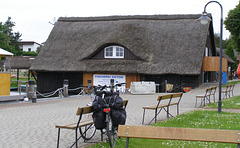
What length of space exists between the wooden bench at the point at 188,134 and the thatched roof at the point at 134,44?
24.2 meters

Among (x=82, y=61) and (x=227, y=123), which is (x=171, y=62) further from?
(x=227, y=123)

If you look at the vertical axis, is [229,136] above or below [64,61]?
below

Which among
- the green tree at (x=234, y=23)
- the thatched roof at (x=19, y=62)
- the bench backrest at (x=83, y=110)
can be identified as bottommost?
the bench backrest at (x=83, y=110)

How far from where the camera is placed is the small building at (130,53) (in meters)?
30.5

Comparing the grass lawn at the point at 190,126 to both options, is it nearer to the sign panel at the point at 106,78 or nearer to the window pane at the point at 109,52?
the sign panel at the point at 106,78

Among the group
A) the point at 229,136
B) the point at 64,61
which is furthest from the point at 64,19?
the point at 229,136

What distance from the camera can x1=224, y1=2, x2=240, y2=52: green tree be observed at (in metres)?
38.6

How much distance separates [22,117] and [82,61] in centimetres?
2016


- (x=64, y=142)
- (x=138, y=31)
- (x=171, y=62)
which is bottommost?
(x=64, y=142)

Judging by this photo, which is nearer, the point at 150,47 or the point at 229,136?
the point at 229,136

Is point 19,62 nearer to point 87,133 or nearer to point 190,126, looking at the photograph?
point 87,133

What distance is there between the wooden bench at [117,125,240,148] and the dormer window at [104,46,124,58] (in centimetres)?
2720

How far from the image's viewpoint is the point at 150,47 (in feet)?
106

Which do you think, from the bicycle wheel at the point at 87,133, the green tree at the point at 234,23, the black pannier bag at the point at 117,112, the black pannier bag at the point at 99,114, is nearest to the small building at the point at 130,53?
the green tree at the point at 234,23
